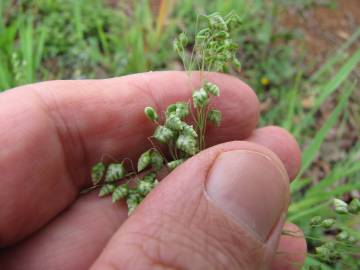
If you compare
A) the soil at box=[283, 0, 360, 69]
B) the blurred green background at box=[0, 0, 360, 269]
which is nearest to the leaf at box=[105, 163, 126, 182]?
the blurred green background at box=[0, 0, 360, 269]

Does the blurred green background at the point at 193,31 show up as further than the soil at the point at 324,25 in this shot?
No

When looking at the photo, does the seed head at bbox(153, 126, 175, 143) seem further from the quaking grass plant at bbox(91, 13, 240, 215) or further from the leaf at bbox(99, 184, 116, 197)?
the leaf at bbox(99, 184, 116, 197)

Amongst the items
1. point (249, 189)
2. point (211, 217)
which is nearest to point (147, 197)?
point (211, 217)

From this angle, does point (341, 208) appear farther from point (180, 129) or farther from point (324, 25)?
point (324, 25)

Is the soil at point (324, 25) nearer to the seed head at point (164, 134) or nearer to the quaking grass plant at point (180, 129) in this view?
the quaking grass plant at point (180, 129)

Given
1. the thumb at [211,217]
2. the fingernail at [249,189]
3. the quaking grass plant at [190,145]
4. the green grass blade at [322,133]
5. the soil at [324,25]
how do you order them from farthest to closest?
the soil at [324,25], the green grass blade at [322,133], the quaking grass plant at [190,145], the fingernail at [249,189], the thumb at [211,217]

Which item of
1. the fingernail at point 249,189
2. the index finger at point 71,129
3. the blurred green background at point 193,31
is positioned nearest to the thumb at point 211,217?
the fingernail at point 249,189

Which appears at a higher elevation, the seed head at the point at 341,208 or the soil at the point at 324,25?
the soil at the point at 324,25

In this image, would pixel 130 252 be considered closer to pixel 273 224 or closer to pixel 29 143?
pixel 273 224
